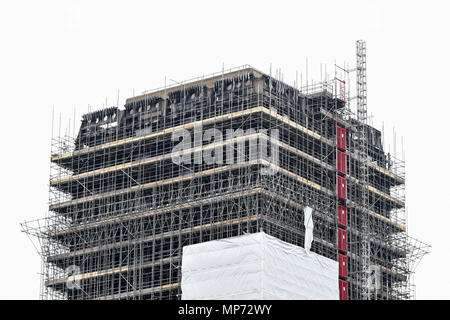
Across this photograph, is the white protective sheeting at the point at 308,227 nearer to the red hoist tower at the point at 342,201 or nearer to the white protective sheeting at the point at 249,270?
the white protective sheeting at the point at 249,270

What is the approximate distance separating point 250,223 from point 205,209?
5932mm

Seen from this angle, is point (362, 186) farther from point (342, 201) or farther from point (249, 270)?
point (249, 270)

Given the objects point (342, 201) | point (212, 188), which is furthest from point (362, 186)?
point (212, 188)

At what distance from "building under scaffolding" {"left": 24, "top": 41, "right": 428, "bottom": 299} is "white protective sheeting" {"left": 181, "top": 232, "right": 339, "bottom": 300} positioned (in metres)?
2.40

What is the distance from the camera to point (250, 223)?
114 m

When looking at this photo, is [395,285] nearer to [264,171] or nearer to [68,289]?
[264,171]

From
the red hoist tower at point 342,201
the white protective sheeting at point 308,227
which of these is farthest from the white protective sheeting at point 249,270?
the red hoist tower at point 342,201

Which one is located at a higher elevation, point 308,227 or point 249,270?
point 308,227

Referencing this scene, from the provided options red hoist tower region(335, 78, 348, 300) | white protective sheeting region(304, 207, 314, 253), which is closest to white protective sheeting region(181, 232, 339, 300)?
white protective sheeting region(304, 207, 314, 253)

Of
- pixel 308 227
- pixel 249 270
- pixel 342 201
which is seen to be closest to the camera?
pixel 249 270

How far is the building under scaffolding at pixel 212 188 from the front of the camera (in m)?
117

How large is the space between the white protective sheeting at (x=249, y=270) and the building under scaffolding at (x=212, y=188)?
2.40 meters

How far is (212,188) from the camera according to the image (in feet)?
389

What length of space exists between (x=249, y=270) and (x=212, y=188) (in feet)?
34.8
